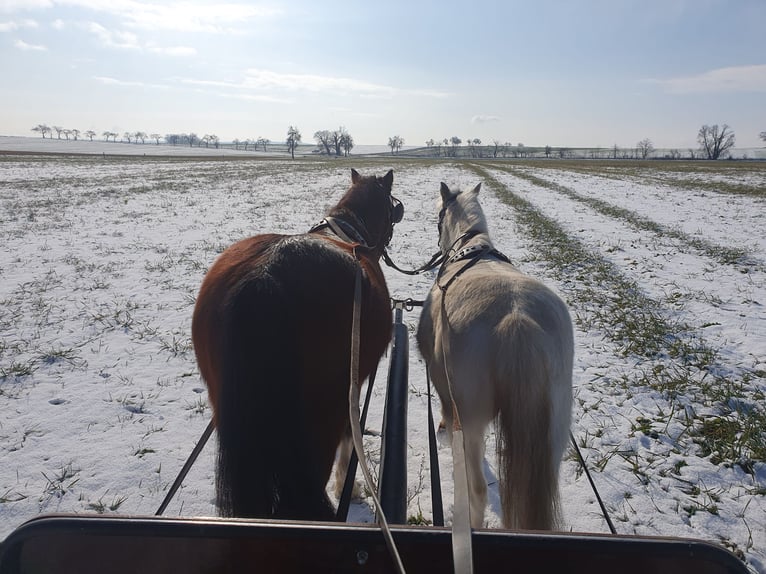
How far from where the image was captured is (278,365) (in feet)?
6.01

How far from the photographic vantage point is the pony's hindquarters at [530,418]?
214 cm

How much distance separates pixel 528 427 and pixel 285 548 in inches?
54.3

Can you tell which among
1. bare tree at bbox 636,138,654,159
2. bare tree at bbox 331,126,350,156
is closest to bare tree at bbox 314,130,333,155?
bare tree at bbox 331,126,350,156

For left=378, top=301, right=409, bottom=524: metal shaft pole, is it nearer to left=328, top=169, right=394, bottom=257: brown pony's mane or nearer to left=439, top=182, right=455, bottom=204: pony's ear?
left=328, top=169, right=394, bottom=257: brown pony's mane

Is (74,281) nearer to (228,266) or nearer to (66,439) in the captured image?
(66,439)

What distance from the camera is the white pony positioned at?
214 centimetres

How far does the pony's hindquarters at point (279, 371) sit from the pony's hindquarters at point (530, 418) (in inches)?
34.3

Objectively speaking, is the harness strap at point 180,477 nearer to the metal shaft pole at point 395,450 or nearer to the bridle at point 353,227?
the metal shaft pole at point 395,450

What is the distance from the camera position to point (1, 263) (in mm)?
9062

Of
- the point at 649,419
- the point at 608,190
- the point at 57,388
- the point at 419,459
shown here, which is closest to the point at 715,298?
the point at 649,419

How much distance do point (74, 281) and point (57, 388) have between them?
4.52 metres

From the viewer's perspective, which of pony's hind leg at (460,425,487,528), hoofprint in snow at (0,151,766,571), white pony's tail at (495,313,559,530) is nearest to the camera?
white pony's tail at (495,313,559,530)

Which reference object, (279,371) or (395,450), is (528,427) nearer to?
(395,450)

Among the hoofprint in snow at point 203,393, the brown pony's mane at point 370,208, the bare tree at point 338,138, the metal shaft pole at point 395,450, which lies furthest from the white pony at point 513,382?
the bare tree at point 338,138
